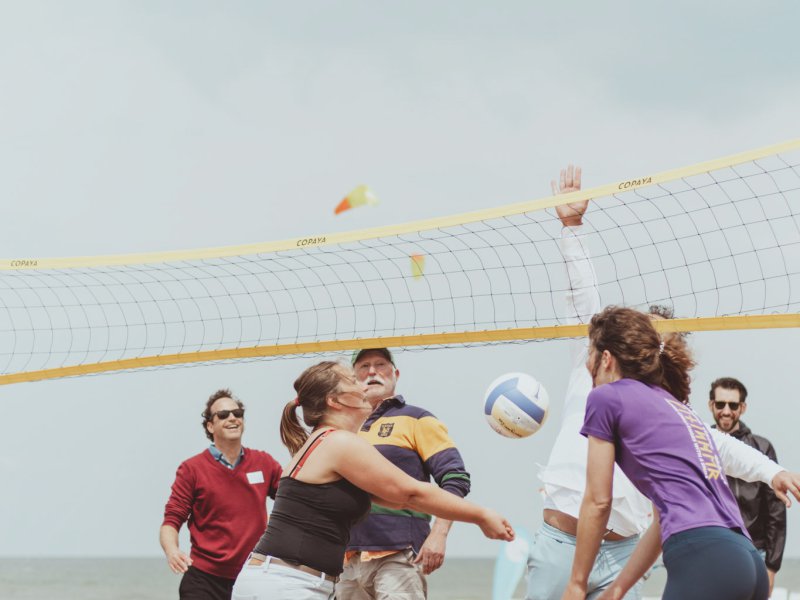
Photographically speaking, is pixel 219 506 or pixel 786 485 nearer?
pixel 786 485

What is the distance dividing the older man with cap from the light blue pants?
0.82 meters

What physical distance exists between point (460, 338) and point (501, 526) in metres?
2.43

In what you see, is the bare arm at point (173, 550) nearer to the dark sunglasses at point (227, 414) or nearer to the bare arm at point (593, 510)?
the dark sunglasses at point (227, 414)

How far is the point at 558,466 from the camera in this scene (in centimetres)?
415

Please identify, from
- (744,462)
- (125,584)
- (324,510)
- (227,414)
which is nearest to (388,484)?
(324,510)

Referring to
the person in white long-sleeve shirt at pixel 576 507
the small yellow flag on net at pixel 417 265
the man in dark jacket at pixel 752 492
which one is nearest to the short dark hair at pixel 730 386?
the man in dark jacket at pixel 752 492

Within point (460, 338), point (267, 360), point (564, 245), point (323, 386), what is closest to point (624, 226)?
point (460, 338)

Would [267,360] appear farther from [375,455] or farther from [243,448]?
[375,455]

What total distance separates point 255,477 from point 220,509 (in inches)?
11.0

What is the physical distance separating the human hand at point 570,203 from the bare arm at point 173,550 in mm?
2804

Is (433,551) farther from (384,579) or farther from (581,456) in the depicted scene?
(581,456)

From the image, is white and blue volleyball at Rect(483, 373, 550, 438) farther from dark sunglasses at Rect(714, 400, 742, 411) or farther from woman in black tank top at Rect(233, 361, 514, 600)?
dark sunglasses at Rect(714, 400, 742, 411)

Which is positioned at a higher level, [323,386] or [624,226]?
[624,226]

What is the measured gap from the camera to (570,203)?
5.18 m
